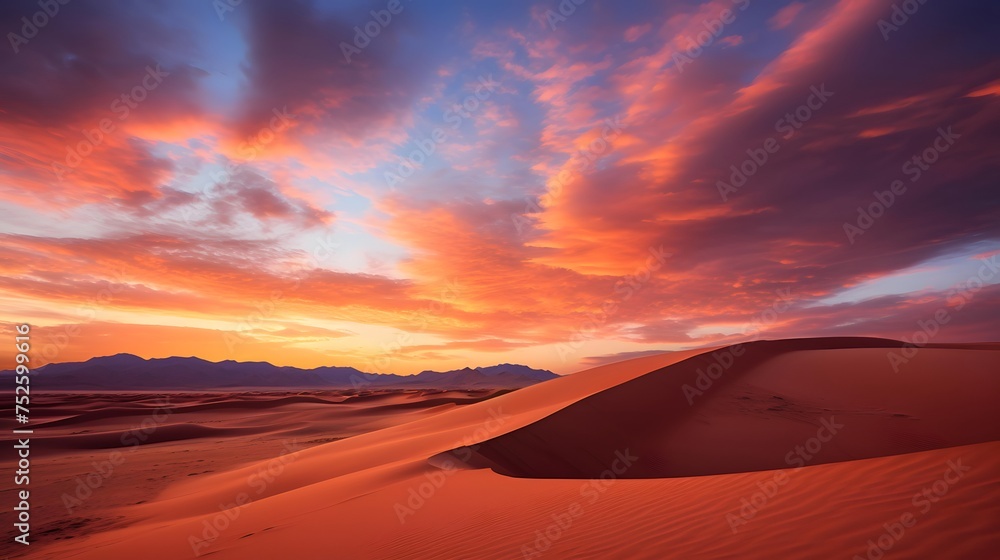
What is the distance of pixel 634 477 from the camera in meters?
8.26

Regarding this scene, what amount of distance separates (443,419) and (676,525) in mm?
13977

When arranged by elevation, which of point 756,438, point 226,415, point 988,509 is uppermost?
point 988,509

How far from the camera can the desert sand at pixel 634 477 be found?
3.29 meters

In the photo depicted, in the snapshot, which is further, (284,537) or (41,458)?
(41,458)

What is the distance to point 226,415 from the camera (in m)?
32.4

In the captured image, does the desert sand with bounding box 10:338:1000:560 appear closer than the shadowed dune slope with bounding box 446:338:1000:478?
Yes

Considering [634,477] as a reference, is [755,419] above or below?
above

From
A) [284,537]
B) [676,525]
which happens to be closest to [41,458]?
[284,537]

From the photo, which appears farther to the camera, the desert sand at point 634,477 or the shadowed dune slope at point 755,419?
→ the shadowed dune slope at point 755,419

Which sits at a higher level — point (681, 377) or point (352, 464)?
point (681, 377)

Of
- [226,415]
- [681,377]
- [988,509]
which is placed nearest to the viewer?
[988,509]

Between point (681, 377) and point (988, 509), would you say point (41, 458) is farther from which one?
point (988, 509)

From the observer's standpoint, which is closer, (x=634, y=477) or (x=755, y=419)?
(x=634, y=477)

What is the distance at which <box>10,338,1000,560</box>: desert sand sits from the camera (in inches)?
129
